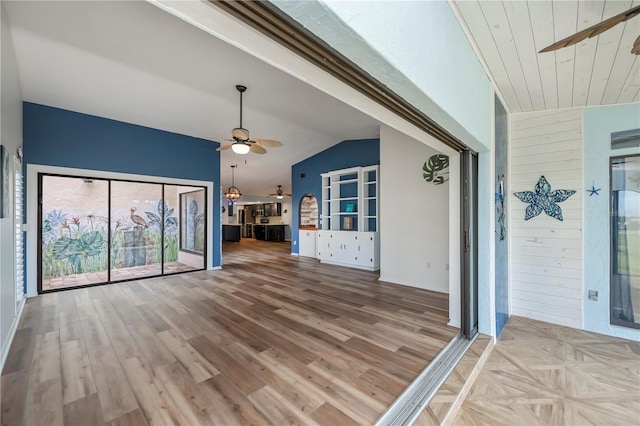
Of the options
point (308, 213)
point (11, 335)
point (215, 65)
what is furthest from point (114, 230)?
point (308, 213)

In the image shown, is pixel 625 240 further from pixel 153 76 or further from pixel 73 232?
pixel 73 232

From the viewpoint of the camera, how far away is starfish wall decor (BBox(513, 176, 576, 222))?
3354 millimetres

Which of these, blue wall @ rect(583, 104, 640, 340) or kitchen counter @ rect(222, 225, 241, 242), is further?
kitchen counter @ rect(222, 225, 241, 242)

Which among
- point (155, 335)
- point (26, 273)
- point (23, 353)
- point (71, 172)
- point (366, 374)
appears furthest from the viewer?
point (71, 172)

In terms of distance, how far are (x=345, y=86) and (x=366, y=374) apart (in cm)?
221

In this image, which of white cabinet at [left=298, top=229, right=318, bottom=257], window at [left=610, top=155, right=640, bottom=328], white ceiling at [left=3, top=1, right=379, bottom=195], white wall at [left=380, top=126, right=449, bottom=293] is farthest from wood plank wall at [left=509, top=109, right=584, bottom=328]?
white cabinet at [left=298, top=229, right=318, bottom=257]

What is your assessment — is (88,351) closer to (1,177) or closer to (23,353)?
(23,353)

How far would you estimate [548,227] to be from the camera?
3426mm

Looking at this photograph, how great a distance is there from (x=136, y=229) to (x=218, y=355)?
4.32 metres

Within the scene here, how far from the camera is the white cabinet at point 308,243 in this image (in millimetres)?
8352

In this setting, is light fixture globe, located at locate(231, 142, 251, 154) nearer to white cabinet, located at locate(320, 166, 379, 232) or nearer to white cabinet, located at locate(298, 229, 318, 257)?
white cabinet, located at locate(320, 166, 379, 232)

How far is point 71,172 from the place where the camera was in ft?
15.1

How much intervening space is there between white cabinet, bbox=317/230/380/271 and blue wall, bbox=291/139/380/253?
57.5 inches

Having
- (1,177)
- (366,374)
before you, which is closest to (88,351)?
(1,177)
